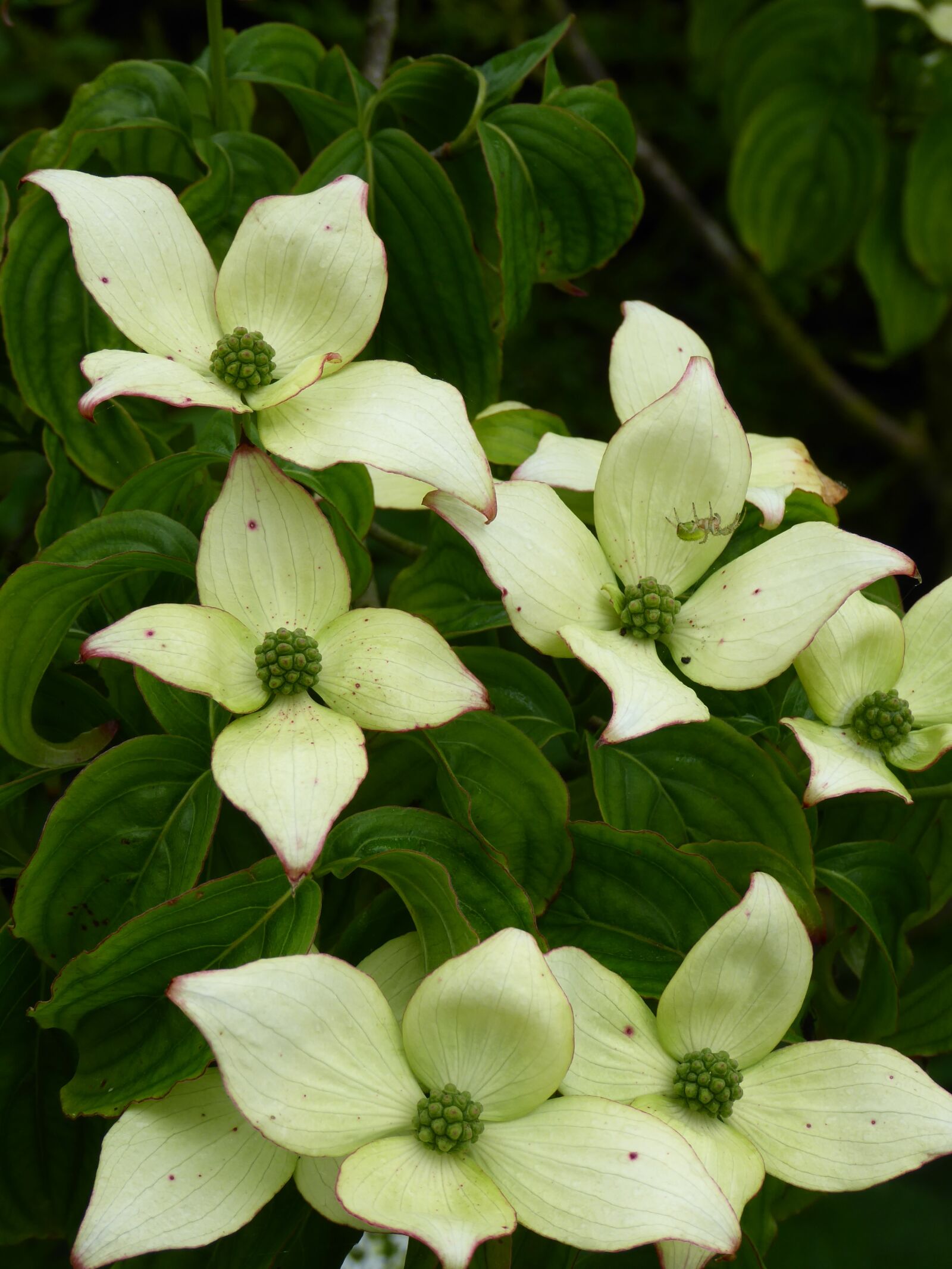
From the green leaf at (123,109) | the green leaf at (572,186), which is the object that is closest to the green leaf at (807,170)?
the green leaf at (572,186)

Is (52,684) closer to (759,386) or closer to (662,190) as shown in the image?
(662,190)

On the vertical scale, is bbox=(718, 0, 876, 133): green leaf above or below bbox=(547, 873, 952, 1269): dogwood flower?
above

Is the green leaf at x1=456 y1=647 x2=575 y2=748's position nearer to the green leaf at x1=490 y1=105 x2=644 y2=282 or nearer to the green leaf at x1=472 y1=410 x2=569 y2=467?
the green leaf at x1=472 y1=410 x2=569 y2=467

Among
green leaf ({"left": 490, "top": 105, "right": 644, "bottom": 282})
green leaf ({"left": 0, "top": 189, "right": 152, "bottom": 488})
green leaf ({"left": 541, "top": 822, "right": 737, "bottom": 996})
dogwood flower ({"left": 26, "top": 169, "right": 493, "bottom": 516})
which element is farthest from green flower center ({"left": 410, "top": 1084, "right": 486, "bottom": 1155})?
green leaf ({"left": 490, "top": 105, "right": 644, "bottom": 282})

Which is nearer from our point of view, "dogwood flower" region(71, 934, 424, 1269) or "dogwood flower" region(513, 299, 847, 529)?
"dogwood flower" region(71, 934, 424, 1269)

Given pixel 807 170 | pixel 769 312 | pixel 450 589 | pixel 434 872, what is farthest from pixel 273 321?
pixel 769 312

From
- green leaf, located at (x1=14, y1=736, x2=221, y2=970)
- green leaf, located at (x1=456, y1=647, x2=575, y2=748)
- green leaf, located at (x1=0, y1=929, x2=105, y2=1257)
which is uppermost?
green leaf, located at (x1=456, y1=647, x2=575, y2=748)

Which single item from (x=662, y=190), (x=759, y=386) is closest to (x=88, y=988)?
(x=662, y=190)

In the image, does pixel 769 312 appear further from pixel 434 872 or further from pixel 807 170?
pixel 434 872
